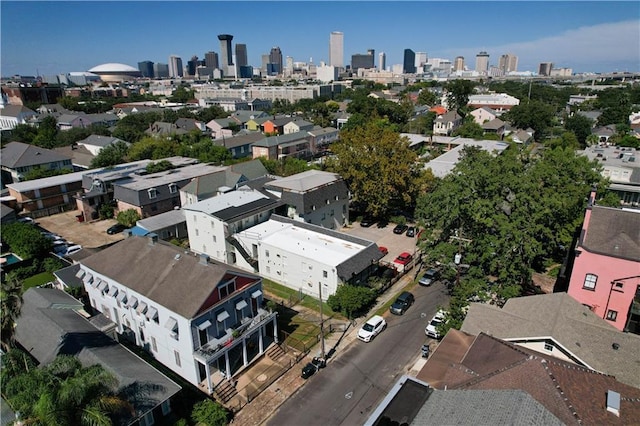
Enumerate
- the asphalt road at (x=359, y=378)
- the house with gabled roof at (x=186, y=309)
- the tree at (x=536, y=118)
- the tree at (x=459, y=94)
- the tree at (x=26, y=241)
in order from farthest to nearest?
the tree at (x=459, y=94) → the tree at (x=536, y=118) → the tree at (x=26, y=241) → the house with gabled roof at (x=186, y=309) → the asphalt road at (x=359, y=378)

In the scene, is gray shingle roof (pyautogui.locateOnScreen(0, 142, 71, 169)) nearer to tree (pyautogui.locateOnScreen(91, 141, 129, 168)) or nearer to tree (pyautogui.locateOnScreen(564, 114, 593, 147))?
tree (pyautogui.locateOnScreen(91, 141, 129, 168))

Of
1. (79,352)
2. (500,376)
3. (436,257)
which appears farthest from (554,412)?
(79,352)

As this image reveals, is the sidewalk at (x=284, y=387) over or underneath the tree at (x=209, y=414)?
underneath

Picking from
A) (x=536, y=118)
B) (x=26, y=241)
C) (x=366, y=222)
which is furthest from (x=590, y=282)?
(x=536, y=118)

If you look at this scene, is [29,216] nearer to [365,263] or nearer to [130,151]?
[130,151]

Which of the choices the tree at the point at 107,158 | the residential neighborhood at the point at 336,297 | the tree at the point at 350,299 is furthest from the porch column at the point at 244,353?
the tree at the point at 107,158

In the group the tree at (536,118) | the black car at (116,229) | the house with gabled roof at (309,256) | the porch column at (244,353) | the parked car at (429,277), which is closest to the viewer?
the porch column at (244,353)

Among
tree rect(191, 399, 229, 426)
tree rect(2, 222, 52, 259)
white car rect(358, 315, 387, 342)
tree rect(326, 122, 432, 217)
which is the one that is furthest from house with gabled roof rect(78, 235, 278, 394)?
tree rect(326, 122, 432, 217)

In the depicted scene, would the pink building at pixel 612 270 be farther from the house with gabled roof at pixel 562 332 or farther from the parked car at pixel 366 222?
the parked car at pixel 366 222
